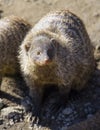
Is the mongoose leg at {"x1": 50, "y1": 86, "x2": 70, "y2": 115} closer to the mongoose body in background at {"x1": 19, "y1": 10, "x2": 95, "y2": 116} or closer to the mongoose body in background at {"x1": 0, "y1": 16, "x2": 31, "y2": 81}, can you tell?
the mongoose body in background at {"x1": 19, "y1": 10, "x2": 95, "y2": 116}

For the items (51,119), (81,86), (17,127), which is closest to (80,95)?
(81,86)

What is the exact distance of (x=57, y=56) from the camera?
4719 millimetres

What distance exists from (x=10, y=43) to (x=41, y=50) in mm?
959

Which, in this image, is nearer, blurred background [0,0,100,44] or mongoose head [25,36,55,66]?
mongoose head [25,36,55,66]

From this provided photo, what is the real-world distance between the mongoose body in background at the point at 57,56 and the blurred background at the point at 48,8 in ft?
3.65

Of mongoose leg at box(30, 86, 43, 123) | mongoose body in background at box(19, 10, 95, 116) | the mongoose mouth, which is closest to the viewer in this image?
the mongoose mouth

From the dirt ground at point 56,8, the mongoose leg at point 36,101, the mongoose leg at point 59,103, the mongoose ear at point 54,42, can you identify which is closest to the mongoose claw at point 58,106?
the mongoose leg at point 59,103

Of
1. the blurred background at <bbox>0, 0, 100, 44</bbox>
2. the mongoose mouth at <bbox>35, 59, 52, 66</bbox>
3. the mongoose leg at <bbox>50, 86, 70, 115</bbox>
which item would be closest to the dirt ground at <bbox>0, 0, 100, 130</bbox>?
the blurred background at <bbox>0, 0, 100, 44</bbox>

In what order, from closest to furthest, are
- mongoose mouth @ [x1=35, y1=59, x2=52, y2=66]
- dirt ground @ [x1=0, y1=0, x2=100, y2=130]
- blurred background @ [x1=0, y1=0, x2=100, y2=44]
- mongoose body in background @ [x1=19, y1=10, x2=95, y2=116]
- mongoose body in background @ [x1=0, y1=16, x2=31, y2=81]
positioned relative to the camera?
mongoose mouth @ [x1=35, y1=59, x2=52, y2=66] < mongoose body in background @ [x1=19, y1=10, x2=95, y2=116] < mongoose body in background @ [x1=0, y1=16, x2=31, y2=81] < dirt ground @ [x1=0, y1=0, x2=100, y2=130] < blurred background @ [x1=0, y1=0, x2=100, y2=44]

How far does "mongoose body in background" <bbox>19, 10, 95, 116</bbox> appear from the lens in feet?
15.1

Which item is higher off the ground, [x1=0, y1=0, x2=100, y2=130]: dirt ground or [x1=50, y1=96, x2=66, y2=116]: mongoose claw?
[x1=0, y1=0, x2=100, y2=130]: dirt ground

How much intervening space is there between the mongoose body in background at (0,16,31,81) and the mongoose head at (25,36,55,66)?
1.97 feet

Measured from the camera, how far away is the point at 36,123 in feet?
16.4

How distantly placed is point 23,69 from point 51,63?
487mm
